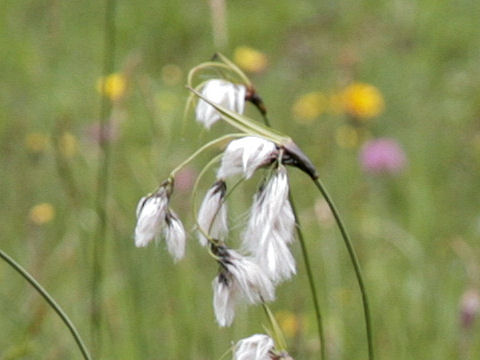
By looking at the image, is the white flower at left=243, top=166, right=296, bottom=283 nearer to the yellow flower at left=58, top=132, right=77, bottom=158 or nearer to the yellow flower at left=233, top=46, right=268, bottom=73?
the yellow flower at left=58, top=132, right=77, bottom=158

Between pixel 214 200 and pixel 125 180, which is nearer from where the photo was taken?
pixel 214 200

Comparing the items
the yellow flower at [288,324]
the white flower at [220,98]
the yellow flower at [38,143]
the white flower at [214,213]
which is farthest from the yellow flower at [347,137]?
the white flower at [214,213]

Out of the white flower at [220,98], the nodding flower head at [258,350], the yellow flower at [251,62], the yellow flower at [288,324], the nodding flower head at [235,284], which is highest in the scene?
the yellow flower at [251,62]

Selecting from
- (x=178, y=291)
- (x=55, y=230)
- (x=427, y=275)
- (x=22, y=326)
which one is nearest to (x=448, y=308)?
(x=427, y=275)

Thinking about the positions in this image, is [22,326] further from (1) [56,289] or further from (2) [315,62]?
(2) [315,62]

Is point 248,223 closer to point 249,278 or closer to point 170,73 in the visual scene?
point 249,278

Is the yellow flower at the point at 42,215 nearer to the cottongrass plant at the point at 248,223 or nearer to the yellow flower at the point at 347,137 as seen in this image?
the yellow flower at the point at 347,137

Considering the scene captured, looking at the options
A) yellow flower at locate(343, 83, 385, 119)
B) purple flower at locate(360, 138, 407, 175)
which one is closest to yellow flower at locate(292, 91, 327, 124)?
yellow flower at locate(343, 83, 385, 119)
